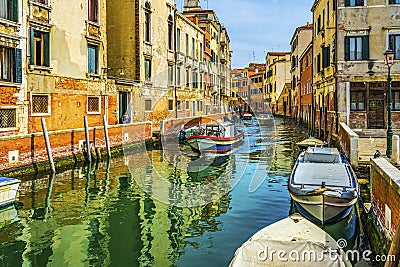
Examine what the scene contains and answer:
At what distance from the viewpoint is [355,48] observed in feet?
52.2

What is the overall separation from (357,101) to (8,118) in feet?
40.7

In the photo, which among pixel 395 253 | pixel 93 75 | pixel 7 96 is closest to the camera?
pixel 395 253

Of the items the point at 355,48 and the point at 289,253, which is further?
the point at 355,48

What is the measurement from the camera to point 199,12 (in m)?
38.3

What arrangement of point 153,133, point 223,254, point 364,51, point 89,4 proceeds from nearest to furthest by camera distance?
point 223,254 < point 364,51 < point 89,4 < point 153,133

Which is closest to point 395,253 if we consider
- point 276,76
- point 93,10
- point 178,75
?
point 93,10

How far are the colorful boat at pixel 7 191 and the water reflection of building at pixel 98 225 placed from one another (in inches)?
11.5

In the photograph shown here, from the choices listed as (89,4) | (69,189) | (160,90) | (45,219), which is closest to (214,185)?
(69,189)

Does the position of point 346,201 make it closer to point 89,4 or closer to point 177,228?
point 177,228

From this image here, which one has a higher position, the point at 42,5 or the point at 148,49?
the point at 42,5

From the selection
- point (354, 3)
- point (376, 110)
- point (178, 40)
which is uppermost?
point (178, 40)

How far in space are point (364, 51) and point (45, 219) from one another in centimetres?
1286

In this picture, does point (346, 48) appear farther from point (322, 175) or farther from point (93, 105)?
point (93, 105)

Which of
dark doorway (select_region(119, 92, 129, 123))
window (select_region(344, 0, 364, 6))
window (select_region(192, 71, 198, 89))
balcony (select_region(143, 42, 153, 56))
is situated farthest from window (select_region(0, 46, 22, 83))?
window (select_region(192, 71, 198, 89))
